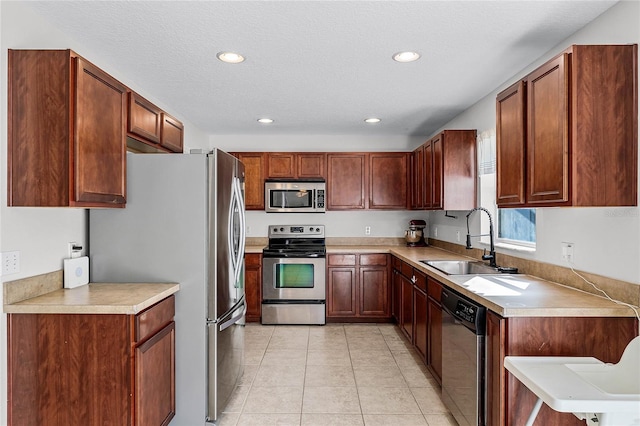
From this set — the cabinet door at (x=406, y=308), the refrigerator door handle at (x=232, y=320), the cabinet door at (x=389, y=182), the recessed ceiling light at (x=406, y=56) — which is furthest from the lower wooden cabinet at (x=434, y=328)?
→ the cabinet door at (x=389, y=182)

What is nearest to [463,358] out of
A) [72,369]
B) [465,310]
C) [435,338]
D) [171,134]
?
[465,310]

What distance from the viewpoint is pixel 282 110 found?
4.07 meters

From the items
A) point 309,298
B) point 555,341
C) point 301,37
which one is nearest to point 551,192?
point 555,341

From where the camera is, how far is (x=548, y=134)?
2.02 meters

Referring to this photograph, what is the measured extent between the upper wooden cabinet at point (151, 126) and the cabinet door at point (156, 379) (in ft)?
3.91

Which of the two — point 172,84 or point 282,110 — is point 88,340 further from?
point 282,110

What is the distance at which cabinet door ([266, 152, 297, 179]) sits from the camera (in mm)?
5117

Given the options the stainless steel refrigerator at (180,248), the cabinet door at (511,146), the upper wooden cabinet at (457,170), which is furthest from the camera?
the upper wooden cabinet at (457,170)

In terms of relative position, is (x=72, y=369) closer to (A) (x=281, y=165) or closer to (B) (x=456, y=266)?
(B) (x=456, y=266)

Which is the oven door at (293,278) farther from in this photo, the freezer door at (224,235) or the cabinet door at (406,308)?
the freezer door at (224,235)

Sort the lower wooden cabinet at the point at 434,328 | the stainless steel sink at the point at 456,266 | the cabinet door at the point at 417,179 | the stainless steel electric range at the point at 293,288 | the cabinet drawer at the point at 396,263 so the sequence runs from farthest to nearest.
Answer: the stainless steel electric range at the point at 293,288 < the cabinet door at the point at 417,179 < the cabinet drawer at the point at 396,263 < the stainless steel sink at the point at 456,266 < the lower wooden cabinet at the point at 434,328

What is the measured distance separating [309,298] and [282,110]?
2184mm

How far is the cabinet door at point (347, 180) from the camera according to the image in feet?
16.9

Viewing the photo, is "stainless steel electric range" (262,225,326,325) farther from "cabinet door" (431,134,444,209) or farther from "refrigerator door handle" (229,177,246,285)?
"refrigerator door handle" (229,177,246,285)
